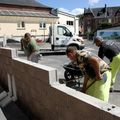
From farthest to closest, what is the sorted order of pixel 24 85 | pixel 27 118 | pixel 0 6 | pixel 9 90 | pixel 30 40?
pixel 0 6 → pixel 30 40 → pixel 9 90 → pixel 24 85 → pixel 27 118

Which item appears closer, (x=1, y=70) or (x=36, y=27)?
(x=1, y=70)

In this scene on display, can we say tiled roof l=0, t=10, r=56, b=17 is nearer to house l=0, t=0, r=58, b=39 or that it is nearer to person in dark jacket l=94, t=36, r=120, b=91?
house l=0, t=0, r=58, b=39

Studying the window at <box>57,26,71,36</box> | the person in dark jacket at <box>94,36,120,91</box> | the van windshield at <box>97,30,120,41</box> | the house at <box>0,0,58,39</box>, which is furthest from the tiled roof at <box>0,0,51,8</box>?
the person in dark jacket at <box>94,36,120,91</box>

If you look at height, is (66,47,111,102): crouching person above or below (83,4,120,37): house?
below

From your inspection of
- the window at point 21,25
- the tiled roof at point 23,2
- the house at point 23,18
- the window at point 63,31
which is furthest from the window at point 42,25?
the window at point 63,31

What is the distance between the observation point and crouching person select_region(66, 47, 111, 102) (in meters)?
5.61

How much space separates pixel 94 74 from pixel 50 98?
0.94m

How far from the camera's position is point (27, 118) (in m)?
7.39

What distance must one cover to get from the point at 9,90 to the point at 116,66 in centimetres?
318

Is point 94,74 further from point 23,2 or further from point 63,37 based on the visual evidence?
point 23,2

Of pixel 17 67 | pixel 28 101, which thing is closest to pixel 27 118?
pixel 28 101

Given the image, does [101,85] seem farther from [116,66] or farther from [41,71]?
[116,66]

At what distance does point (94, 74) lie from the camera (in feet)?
18.6

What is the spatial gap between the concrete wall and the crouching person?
476 millimetres
